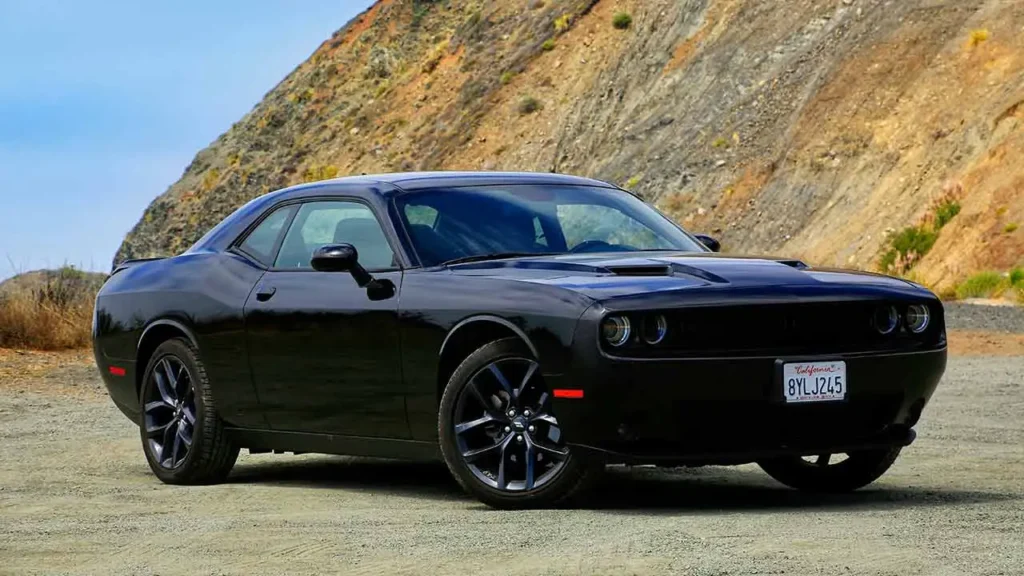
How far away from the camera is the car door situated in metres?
8.16

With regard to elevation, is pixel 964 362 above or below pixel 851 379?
below

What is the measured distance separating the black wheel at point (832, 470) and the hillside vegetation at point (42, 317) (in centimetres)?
1317

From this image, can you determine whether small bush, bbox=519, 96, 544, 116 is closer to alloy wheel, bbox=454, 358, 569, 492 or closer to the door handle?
the door handle

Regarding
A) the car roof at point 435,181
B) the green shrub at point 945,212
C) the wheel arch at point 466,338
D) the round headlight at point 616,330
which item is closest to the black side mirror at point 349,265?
the wheel arch at point 466,338

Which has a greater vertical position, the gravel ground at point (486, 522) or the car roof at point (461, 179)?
the car roof at point (461, 179)

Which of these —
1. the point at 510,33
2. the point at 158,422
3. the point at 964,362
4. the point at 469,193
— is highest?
the point at 510,33

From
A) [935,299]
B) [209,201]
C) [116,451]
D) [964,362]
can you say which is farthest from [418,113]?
[935,299]

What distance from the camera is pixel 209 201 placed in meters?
72.2

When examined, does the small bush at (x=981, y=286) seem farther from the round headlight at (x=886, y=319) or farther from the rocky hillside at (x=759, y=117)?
the round headlight at (x=886, y=319)

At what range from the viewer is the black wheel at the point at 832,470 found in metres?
8.35

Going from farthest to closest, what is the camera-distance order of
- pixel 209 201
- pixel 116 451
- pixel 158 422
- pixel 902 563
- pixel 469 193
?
pixel 209 201 < pixel 116 451 < pixel 158 422 < pixel 469 193 < pixel 902 563

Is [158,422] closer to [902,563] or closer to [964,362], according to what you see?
[902,563]

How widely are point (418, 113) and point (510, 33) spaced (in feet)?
14.2

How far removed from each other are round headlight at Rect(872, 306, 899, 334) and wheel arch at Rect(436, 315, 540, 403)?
1553 millimetres
